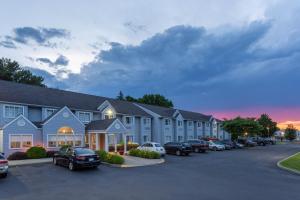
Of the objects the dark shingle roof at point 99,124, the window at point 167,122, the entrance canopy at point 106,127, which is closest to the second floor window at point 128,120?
the dark shingle roof at point 99,124

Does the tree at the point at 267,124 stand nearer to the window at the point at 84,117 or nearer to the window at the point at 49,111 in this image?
the window at the point at 84,117

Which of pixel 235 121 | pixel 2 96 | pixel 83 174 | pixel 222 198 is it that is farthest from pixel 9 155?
pixel 235 121

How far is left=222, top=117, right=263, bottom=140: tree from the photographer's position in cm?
5881

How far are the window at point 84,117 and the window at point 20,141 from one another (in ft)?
28.1

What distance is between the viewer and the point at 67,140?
34094 millimetres

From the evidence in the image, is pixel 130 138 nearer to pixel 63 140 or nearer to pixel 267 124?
pixel 63 140

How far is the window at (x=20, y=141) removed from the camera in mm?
29134

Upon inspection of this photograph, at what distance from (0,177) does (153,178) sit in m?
9.17

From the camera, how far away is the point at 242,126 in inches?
2336

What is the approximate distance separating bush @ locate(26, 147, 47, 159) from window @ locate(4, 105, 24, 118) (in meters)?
4.39

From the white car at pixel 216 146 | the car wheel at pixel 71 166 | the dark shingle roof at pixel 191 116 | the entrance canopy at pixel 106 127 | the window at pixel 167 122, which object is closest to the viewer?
the car wheel at pixel 71 166

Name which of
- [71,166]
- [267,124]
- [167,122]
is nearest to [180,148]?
[167,122]

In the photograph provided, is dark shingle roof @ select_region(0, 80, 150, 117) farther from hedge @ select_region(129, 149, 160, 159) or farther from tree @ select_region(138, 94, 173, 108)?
tree @ select_region(138, 94, 173, 108)

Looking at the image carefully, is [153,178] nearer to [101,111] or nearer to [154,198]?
[154,198]
